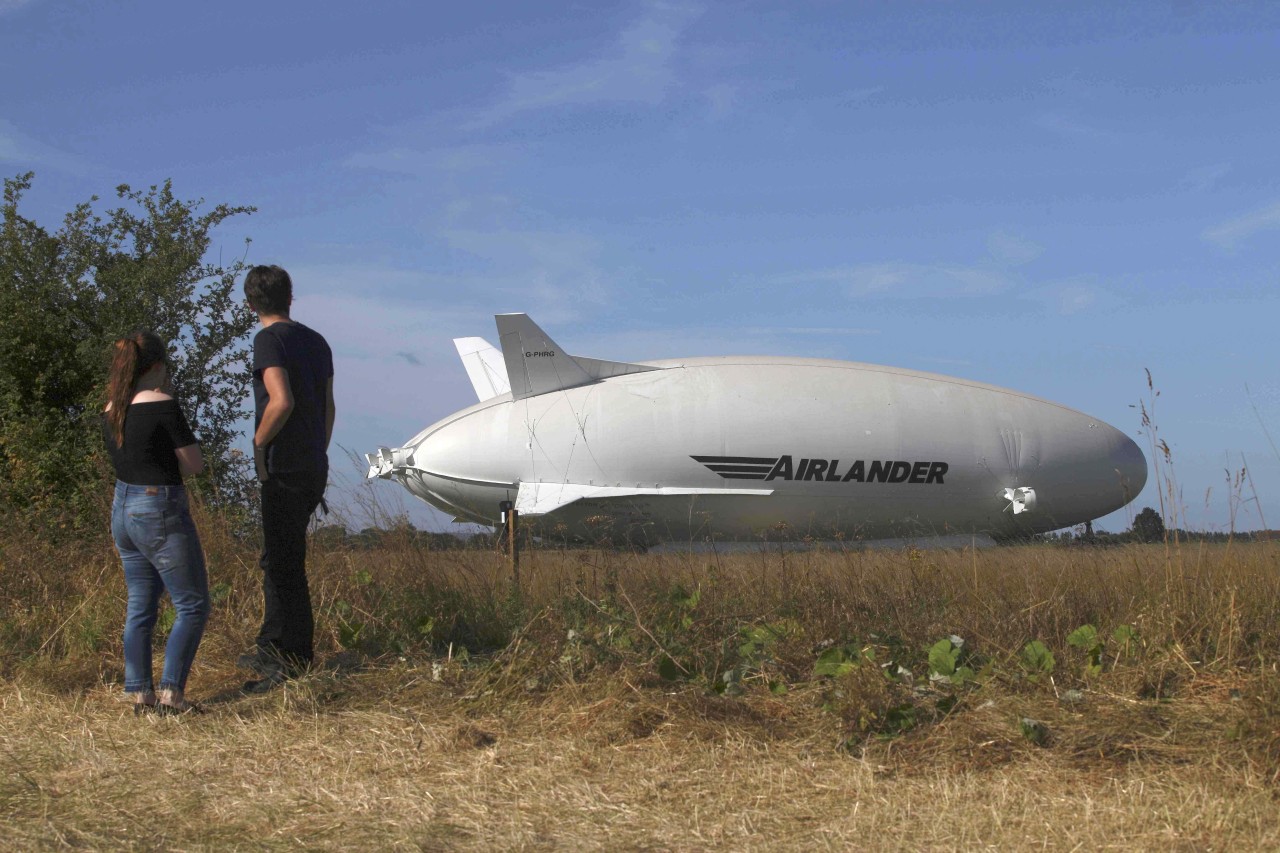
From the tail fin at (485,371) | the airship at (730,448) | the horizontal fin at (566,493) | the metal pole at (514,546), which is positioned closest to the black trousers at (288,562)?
the metal pole at (514,546)

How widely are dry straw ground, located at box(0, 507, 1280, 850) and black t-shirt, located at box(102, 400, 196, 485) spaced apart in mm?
1057

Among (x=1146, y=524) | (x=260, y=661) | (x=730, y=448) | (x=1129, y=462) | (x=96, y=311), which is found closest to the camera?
(x=260, y=661)

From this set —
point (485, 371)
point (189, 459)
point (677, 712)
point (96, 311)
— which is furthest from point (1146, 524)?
point (485, 371)

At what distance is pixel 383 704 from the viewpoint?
15.0 ft

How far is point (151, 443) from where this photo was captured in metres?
4.61

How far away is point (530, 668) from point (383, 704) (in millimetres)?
660

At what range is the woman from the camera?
4.60 m

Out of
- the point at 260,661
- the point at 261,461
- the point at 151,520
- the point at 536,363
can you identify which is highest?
the point at 536,363

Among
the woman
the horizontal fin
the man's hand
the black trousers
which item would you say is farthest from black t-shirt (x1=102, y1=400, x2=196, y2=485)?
the horizontal fin

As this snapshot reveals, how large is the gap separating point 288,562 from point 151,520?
633 millimetres

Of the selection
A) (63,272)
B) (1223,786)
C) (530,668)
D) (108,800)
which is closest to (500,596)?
(530,668)

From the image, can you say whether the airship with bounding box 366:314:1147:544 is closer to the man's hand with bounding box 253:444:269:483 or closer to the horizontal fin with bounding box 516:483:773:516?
the horizontal fin with bounding box 516:483:773:516

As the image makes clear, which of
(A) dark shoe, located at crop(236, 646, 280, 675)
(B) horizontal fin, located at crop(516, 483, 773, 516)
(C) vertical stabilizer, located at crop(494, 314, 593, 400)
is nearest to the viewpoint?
(A) dark shoe, located at crop(236, 646, 280, 675)

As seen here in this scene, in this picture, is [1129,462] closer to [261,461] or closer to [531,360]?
[531,360]
